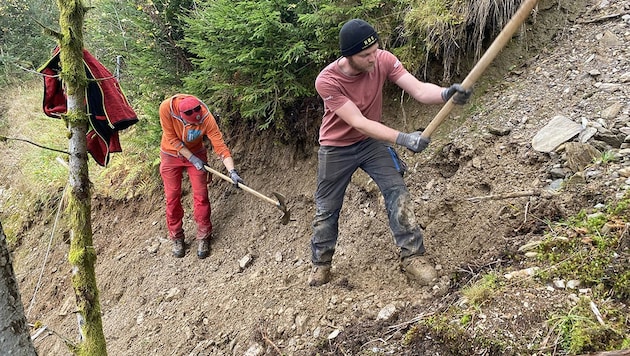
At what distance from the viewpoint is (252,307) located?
4.27 m

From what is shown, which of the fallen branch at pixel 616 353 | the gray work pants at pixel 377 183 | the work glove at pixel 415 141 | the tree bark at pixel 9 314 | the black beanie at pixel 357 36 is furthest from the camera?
the gray work pants at pixel 377 183

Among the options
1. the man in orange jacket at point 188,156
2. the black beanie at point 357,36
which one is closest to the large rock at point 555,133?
the black beanie at point 357,36

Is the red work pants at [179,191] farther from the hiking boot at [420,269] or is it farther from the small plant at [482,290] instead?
the small plant at [482,290]

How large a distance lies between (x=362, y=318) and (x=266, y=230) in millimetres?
2710

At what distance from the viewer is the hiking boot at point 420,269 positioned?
3.51 metres

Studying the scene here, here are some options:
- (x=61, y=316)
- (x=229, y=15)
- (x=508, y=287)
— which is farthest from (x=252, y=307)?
(x=61, y=316)

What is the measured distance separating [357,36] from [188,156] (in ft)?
10.3

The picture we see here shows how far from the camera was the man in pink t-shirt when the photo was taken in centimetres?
323

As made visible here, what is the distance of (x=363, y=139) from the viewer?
378 centimetres

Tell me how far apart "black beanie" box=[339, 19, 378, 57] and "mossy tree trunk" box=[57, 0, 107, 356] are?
185 cm

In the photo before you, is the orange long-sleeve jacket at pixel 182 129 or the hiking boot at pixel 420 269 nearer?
the hiking boot at pixel 420 269

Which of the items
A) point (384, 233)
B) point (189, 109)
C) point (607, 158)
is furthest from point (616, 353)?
point (189, 109)

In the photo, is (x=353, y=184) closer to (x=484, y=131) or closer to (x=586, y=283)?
(x=484, y=131)

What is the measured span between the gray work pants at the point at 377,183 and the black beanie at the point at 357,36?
87 centimetres
